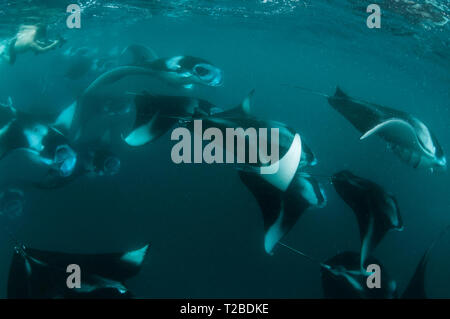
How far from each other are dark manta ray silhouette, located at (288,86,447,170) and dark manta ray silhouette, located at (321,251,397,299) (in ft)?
6.34

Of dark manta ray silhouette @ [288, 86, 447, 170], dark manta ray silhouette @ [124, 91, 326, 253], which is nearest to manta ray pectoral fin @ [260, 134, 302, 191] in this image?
dark manta ray silhouette @ [124, 91, 326, 253]

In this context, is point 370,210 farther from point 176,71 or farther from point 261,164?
point 176,71

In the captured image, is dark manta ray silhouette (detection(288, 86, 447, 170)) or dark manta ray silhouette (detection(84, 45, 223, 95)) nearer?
dark manta ray silhouette (detection(288, 86, 447, 170))

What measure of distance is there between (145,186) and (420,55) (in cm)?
1716

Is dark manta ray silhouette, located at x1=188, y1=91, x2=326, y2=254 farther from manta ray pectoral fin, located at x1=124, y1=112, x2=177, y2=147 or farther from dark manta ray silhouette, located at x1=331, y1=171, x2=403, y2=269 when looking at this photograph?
manta ray pectoral fin, located at x1=124, y1=112, x2=177, y2=147

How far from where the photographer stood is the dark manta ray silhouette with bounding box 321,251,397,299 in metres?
3.79

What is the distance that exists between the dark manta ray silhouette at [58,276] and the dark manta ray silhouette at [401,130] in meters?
3.86

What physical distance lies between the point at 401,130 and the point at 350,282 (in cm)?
248

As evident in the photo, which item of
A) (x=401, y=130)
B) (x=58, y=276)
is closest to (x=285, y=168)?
(x=401, y=130)

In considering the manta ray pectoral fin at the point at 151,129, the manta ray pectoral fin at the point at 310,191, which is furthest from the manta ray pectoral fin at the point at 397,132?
the manta ray pectoral fin at the point at 151,129

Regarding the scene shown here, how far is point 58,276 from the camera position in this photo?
3484 mm

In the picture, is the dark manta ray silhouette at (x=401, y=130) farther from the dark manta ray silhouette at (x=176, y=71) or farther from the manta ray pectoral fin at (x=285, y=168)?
the dark manta ray silhouette at (x=176, y=71)

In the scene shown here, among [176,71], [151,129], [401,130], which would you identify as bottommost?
[151,129]

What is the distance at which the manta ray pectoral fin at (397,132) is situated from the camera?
410 cm
